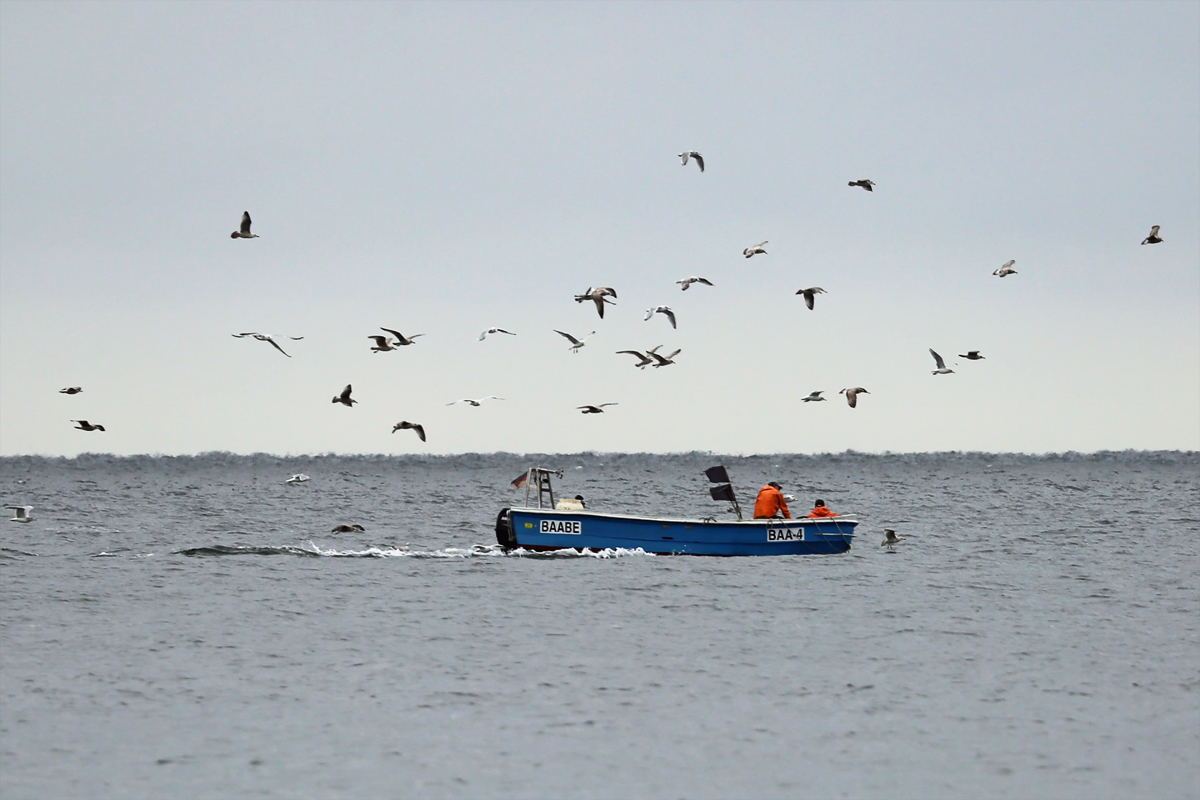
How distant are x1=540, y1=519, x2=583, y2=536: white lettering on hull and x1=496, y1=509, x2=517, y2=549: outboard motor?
89 centimetres

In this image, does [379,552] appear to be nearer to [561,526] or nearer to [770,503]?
[561,526]

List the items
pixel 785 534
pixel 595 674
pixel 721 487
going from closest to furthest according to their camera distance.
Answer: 1. pixel 595 674
2. pixel 721 487
3. pixel 785 534

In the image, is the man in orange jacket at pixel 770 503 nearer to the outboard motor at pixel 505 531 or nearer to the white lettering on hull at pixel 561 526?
the white lettering on hull at pixel 561 526

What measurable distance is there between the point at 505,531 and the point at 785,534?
23.0 feet

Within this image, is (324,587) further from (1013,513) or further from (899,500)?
(899,500)

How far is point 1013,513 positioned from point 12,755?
5002 centimetres

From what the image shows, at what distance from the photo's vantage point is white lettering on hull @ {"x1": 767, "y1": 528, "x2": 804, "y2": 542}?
1367 inches

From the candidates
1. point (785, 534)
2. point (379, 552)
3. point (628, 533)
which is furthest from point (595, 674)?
→ point (379, 552)

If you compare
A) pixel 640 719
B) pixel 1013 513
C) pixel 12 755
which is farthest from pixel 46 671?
pixel 1013 513

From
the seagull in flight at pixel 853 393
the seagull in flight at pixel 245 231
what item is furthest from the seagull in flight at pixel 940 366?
the seagull in flight at pixel 245 231

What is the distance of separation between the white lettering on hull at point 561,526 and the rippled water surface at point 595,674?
0.82 meters

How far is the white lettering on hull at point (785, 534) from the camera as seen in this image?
34719 millimetres

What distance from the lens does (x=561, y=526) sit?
34.0 metres

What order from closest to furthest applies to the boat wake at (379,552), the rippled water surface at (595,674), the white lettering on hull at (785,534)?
the rippled water surface at (595,674), the white lettering on hull at (785,534), the boat wake at (379,552)
